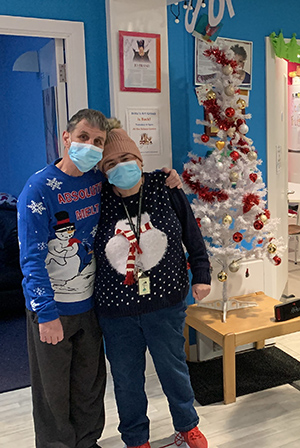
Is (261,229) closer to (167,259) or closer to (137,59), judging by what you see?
(167,259)

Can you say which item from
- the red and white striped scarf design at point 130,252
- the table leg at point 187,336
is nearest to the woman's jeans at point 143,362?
the red and white striped scarf design at point 130,252

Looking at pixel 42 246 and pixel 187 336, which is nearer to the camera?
pixel 42 246

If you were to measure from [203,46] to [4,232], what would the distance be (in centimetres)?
232

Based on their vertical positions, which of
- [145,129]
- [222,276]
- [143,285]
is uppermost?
[145,129]

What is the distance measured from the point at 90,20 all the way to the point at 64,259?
1.50 m

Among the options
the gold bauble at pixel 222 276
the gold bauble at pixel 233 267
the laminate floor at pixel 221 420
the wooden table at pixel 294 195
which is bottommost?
the laminate floor at pixel 221 420

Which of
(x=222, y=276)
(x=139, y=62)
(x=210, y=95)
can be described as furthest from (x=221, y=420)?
(x=139, y=62)

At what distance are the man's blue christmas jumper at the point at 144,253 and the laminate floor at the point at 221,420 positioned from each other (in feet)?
2.67

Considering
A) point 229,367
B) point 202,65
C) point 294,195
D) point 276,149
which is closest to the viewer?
point 229,367

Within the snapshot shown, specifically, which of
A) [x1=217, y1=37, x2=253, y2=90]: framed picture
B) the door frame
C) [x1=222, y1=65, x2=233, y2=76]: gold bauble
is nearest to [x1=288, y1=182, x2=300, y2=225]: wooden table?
[x1=217, y1=37, x2=253, y2=90]: framed picture

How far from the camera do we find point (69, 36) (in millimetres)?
2789

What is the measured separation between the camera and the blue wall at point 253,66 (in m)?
3.08

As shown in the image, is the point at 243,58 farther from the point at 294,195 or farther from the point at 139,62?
the point at 294,195

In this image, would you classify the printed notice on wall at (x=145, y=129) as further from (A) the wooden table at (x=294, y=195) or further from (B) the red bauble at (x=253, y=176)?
(A) the wooden table at (x=294, y=195)
